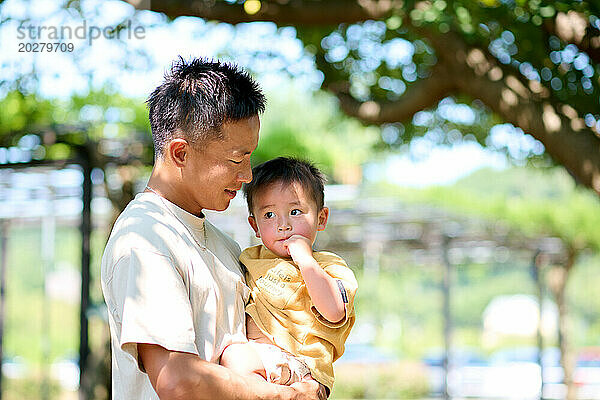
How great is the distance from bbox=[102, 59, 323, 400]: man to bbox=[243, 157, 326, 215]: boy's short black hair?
181 millimetres

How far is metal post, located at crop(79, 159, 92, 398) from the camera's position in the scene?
20.2ft

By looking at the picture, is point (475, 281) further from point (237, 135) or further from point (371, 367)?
point (237, 135)

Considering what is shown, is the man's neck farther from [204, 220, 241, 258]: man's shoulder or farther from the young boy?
the young boy

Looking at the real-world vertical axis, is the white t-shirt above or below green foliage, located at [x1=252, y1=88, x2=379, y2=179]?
below

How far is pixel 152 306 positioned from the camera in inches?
66.6

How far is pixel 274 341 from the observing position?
1976 mm

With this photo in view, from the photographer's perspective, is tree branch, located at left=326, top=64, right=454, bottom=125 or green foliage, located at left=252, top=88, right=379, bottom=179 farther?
green foliage, located at left=252, top=88, right=379, bottom=179

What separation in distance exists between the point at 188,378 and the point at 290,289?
43cm

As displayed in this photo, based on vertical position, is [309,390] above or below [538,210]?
below

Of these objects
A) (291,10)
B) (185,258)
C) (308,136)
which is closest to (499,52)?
(291,10)

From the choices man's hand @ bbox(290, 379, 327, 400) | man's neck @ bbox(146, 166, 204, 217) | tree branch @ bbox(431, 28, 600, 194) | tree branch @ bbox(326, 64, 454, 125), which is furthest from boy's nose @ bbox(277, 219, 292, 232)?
tree branch @ bbox(326, 64, 454, 125)

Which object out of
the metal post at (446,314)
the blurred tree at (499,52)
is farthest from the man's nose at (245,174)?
the metal post at (446,314)

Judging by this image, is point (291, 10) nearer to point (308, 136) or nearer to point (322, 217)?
point (322, 217)

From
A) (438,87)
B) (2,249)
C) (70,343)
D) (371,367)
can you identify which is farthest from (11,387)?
(438,87)
